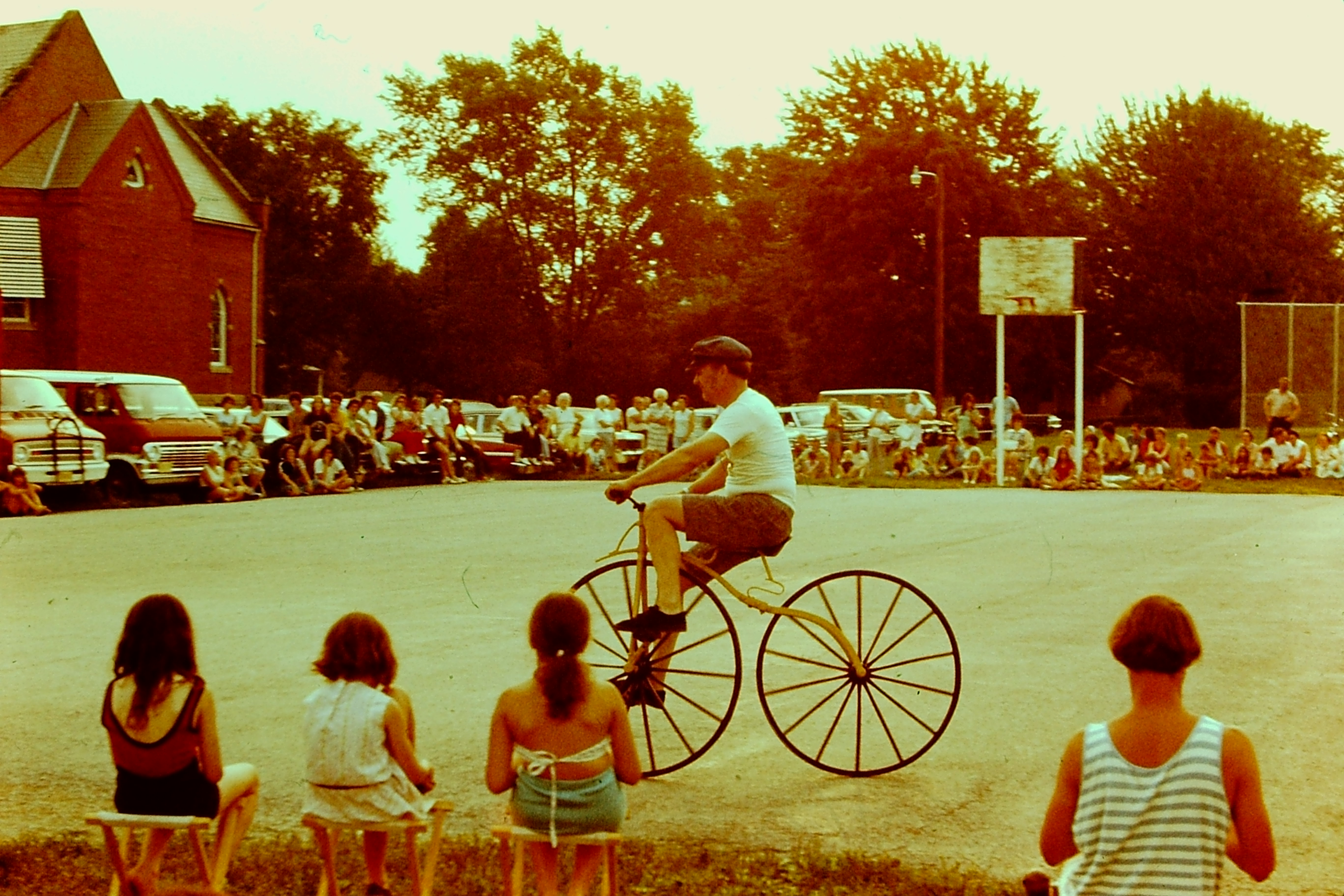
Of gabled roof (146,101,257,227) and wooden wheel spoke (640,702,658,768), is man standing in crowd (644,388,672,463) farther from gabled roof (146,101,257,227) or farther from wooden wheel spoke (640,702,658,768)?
wooden wheel spoke (640,702,658,768)

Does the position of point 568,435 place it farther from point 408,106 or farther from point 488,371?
point 408,106

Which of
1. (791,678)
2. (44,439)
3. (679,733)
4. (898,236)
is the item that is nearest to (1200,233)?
(898,236)

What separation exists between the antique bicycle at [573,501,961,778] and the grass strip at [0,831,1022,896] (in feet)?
3.74

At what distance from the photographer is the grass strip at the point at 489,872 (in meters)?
5.59

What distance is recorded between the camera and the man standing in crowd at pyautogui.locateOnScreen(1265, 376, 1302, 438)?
106 ft

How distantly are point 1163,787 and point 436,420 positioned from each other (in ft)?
95.0

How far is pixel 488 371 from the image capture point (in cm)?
3020

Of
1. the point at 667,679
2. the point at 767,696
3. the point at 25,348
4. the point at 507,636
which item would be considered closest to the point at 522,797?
the point at 767,696

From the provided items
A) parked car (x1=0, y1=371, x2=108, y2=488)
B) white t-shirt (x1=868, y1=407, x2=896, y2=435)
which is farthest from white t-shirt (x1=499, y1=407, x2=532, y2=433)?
parked car (x1=0, y1=371, x2=108, y2=488)

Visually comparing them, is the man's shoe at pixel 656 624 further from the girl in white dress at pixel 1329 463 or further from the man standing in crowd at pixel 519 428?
the girl in white dress at pixel 1329 463

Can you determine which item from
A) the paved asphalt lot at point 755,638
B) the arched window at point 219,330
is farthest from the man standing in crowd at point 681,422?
the arched window at point 219,330

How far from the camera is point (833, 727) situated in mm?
7480

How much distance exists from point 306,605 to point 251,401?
16.9 metres

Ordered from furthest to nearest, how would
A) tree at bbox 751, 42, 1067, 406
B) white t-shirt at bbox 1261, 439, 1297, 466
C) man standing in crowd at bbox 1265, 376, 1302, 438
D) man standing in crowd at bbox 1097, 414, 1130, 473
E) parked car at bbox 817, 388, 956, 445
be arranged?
tree at bbox 751, 42, 1067, 406, parked car at bbox 817, 388, 956, 445, man standing in crowd at bbox 1097, 414, 1130, 473, man standing in crowd at bbox 1265, 376, 1302, 438, white t-shirt at bbox 1261, 439, 1297, 466
